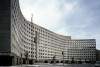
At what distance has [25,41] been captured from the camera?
339 ft

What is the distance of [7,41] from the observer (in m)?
48.3

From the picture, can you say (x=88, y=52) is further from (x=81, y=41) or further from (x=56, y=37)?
(x=56, y=37)

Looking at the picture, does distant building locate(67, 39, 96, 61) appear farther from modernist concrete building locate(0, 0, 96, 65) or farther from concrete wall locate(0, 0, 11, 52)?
concrete wall locate(0, 0, 11, 52)

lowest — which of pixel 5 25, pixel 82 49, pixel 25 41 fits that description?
pixel 82 49

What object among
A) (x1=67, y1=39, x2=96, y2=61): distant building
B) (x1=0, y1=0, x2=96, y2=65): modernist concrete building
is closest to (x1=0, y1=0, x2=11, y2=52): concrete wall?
(x1=0, y1=0, x2=96, y2=65): modernist concrete building

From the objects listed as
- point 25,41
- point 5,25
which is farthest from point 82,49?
point 5,25

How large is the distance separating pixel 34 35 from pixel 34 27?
5621mm

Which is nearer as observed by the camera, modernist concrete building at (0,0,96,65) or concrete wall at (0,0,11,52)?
concrete wall at (0,0,11,52)

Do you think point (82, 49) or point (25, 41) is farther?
point (82, 49)

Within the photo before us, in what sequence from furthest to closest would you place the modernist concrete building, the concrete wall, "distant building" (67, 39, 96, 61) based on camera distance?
"distant building" (67, 39, 96, 61)
the modernist concrete building
the concrete wall

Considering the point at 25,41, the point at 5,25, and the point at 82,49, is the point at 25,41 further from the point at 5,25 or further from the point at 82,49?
the point at 82,49

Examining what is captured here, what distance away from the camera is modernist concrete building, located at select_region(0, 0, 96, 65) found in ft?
161

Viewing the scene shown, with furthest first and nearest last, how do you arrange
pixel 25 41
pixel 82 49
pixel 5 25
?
pixel 82 49
pixel 25 41
pixel 5 25

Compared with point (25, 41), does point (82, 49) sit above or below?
below
